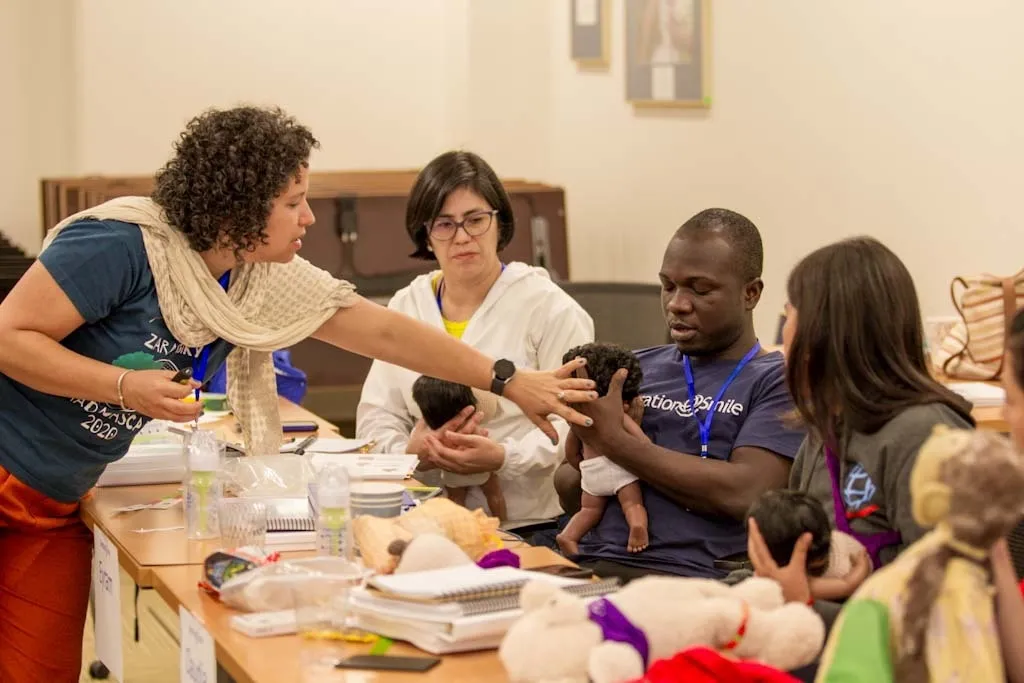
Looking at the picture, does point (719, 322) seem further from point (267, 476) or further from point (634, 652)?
point (634, 652)

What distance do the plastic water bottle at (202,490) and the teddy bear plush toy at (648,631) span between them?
1008 millimetres

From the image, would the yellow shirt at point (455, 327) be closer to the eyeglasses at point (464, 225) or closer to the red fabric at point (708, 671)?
the eyeglasses at point (464, 225)

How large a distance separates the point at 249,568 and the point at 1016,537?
1.98 meters

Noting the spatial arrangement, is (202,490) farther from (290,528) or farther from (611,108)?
(611,108)

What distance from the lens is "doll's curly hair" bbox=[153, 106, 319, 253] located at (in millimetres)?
2561

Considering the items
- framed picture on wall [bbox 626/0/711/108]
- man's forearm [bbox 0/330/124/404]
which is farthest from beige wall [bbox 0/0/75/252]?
man's forearm [bbox 0/330/124/404]

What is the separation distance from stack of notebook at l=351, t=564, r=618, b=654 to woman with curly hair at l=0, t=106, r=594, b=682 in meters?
0.70

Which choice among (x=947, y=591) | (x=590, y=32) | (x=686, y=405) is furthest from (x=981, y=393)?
(x=590, y=32)

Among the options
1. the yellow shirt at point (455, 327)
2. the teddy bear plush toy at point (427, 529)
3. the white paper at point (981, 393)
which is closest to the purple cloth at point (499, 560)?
the teddy bear plush toy at point (427, 529)

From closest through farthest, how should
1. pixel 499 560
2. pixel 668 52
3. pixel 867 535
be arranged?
pixel 867 535 < pixel 499 560 < pixel 668 52

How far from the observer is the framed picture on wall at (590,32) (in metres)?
6.54

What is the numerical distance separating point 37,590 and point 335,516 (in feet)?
2.82

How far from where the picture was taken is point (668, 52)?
595 cm

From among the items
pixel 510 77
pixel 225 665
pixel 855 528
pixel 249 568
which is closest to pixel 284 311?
pixel 249 568
